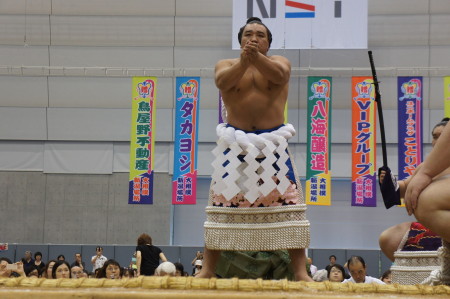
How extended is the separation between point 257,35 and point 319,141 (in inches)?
293

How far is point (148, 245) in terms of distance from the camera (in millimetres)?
7602

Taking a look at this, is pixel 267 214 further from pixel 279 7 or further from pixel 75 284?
pixel 279 7

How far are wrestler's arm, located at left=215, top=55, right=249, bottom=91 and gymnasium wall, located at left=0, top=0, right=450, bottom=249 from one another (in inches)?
371

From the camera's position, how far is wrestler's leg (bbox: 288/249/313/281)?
10.0ft

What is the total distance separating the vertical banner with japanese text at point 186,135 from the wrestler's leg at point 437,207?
8.59m

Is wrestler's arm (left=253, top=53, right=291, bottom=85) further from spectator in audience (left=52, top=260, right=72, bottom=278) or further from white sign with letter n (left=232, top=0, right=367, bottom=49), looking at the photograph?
white sign with letter n (left=232, top=0, right=367, bottom=49)

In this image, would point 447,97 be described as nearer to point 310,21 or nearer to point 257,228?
point 310,21

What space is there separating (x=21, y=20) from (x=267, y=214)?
36.8 ft

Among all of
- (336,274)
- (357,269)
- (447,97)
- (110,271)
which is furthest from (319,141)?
(110,271)

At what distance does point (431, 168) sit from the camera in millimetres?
1971

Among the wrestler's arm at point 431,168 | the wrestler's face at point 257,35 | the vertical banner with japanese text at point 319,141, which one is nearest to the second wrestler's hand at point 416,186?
the wrestler's arm at point 431,168

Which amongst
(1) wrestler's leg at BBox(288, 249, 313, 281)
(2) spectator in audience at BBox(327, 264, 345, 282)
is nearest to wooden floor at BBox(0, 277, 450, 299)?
(1) wrestler's leg at BBox(288, 249, 313, 281)

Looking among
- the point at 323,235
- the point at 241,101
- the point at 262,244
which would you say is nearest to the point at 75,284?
the point at 262,244

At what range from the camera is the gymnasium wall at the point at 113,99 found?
41.6 ft
